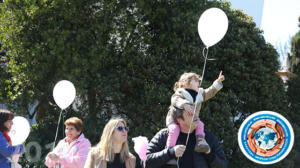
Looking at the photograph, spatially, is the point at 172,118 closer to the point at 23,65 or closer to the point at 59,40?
the point at 59,40

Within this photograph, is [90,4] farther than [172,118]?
Yes

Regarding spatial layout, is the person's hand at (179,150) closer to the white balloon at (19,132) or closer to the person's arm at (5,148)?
the person's arm at (5,148)

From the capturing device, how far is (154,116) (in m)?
7.69

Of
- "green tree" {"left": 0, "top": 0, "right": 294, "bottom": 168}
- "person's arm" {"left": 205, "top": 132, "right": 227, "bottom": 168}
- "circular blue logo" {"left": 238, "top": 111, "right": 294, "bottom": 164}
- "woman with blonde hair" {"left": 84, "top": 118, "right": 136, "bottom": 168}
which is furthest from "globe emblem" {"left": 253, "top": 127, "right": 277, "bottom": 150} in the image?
"green tree" {"left": 0, "top": 0, "right": 294, "bottom": 168}

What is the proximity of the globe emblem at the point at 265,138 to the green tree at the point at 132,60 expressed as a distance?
416cm

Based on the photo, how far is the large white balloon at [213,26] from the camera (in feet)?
12.3

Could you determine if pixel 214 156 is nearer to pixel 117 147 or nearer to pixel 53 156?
pixel 117 147

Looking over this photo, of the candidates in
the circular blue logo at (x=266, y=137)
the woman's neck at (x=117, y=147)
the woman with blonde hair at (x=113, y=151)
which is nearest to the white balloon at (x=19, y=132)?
the woman with blonde hair at (x=113, y=151)

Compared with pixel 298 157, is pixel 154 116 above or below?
above

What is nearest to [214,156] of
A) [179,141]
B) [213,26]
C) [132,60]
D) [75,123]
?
[179,141]

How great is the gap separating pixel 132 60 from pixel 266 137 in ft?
16.1

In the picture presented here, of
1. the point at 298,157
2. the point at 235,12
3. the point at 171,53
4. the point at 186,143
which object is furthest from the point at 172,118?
the point at 298,157

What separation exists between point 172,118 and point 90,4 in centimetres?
506

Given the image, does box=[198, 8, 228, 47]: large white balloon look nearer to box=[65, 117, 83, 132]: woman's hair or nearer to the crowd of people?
the crowd of people
